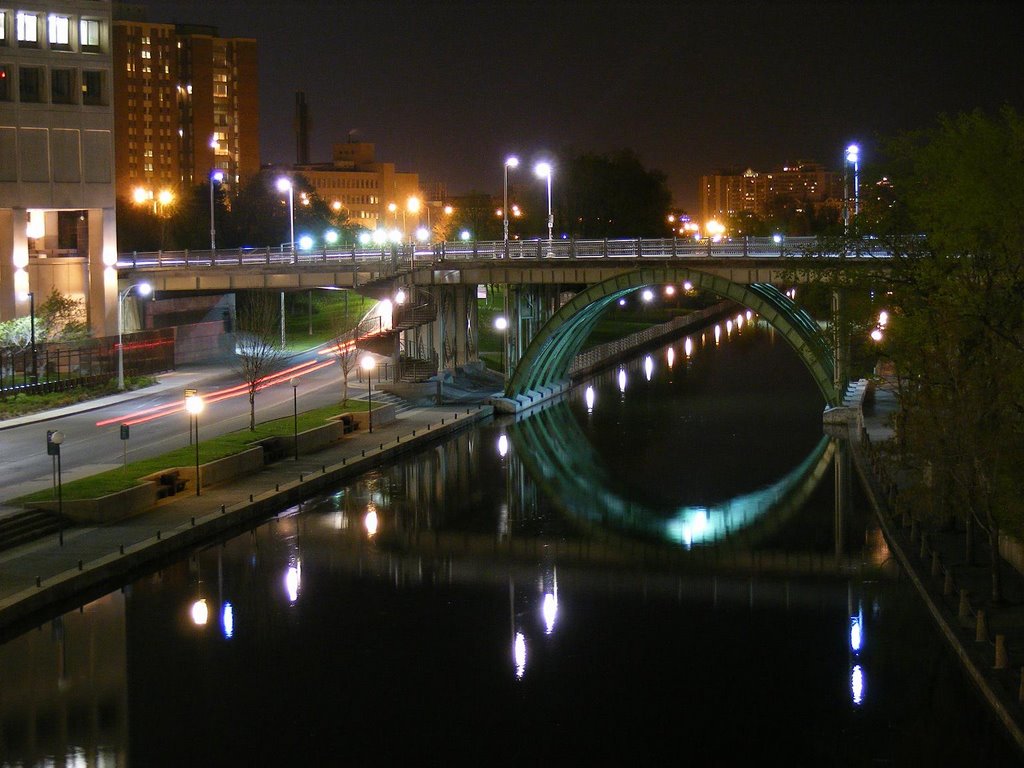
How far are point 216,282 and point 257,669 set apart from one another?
145ft

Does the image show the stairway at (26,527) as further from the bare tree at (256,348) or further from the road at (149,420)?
the bare tree at (256,348)

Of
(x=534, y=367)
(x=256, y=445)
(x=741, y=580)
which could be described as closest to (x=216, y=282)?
(x=534, y=367)

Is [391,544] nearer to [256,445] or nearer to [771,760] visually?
[256,445]

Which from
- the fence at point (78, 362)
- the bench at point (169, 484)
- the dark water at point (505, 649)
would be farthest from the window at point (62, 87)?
the bench at point (169, 484)

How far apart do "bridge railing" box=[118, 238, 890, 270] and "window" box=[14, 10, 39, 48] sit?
36.7 ft

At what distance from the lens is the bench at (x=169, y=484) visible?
115 ft

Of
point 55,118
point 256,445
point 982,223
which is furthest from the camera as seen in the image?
point 55,118

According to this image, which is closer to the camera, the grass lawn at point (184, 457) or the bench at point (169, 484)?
the grass lawn at point (184, 457)

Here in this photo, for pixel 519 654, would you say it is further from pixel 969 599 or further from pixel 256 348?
pixel 256 348

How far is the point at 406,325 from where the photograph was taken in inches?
2275

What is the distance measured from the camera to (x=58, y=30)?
63.8 meters

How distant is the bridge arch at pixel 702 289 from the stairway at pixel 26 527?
27.7 m

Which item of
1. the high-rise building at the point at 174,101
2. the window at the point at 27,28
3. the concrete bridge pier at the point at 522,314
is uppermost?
the high-rise building at the point at 174,101

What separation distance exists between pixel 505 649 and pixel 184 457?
15861 mm
